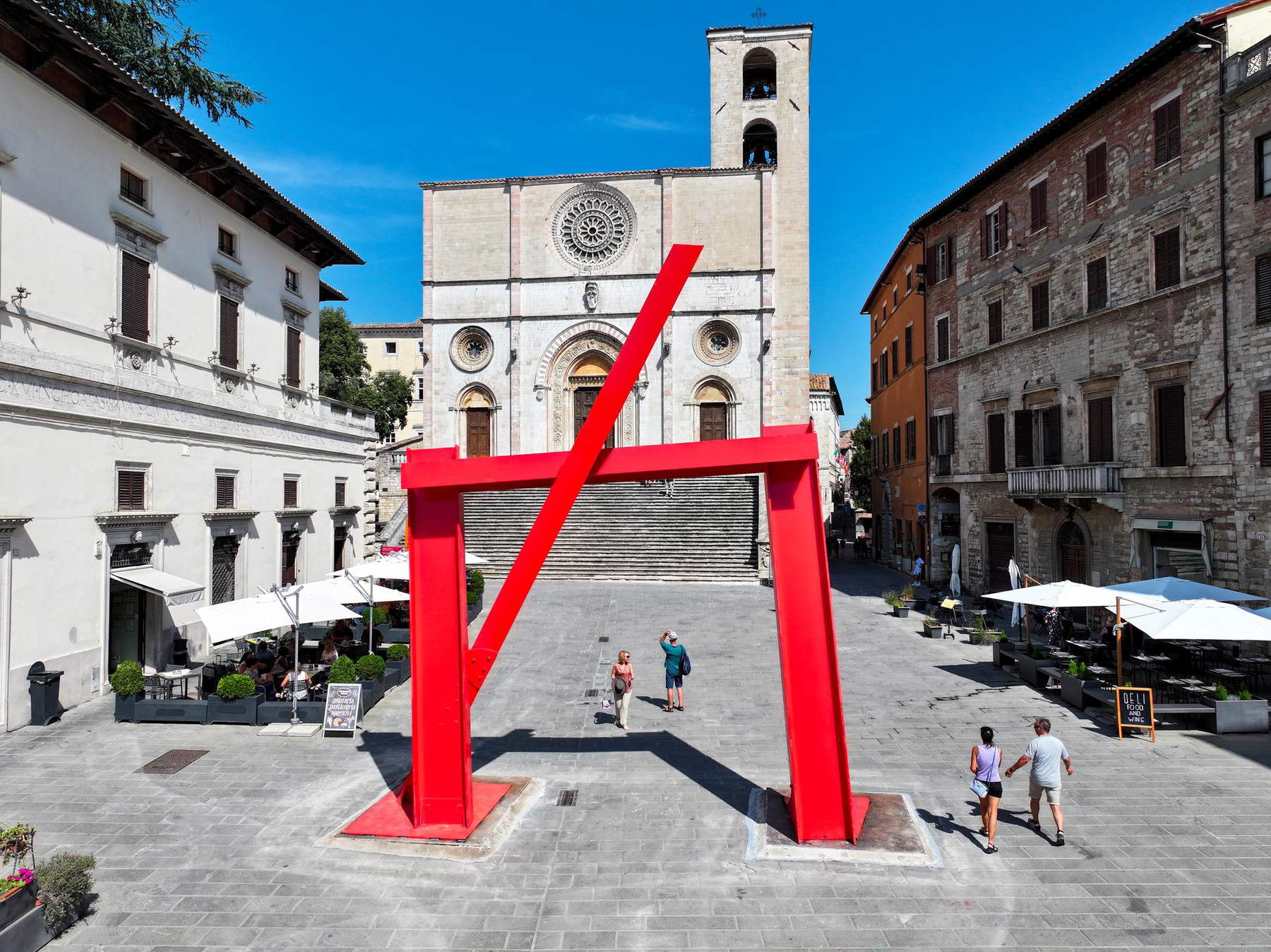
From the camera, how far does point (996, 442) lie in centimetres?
2641

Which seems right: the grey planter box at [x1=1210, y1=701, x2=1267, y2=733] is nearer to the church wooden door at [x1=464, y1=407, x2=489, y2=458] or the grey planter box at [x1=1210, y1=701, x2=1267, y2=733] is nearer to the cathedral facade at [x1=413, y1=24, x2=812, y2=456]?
the cathedral facade at [x1=413, y1=24, x2=812, y2=456]

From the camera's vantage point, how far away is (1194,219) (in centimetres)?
1861

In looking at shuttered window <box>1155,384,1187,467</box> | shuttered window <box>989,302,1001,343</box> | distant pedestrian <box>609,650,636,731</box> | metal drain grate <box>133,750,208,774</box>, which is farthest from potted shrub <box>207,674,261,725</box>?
shuttered window <box>989,302,1001,343</box>

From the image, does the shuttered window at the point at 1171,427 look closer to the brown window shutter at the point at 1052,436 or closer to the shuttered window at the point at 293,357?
the brown window shutter at the point at 1052,436

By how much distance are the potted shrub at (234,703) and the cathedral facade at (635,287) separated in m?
28.0

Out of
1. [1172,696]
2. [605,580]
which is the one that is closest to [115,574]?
[605,580]

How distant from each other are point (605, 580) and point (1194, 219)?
21.7 m

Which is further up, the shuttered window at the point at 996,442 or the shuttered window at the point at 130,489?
the shuttered window at the point at 996,442

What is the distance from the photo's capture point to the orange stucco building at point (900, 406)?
32.2 m

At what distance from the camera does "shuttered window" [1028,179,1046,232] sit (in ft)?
79.0

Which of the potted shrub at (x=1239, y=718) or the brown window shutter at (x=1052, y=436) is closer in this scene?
the potted shrub at (x=1239, y=718)

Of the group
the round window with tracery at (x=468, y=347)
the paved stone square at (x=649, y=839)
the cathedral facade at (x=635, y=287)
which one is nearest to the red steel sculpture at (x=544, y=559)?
the paved stone square at (x=649, y=839)

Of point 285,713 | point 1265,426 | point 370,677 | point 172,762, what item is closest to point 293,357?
point 370,677

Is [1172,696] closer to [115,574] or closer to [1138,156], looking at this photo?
[1138,156]
